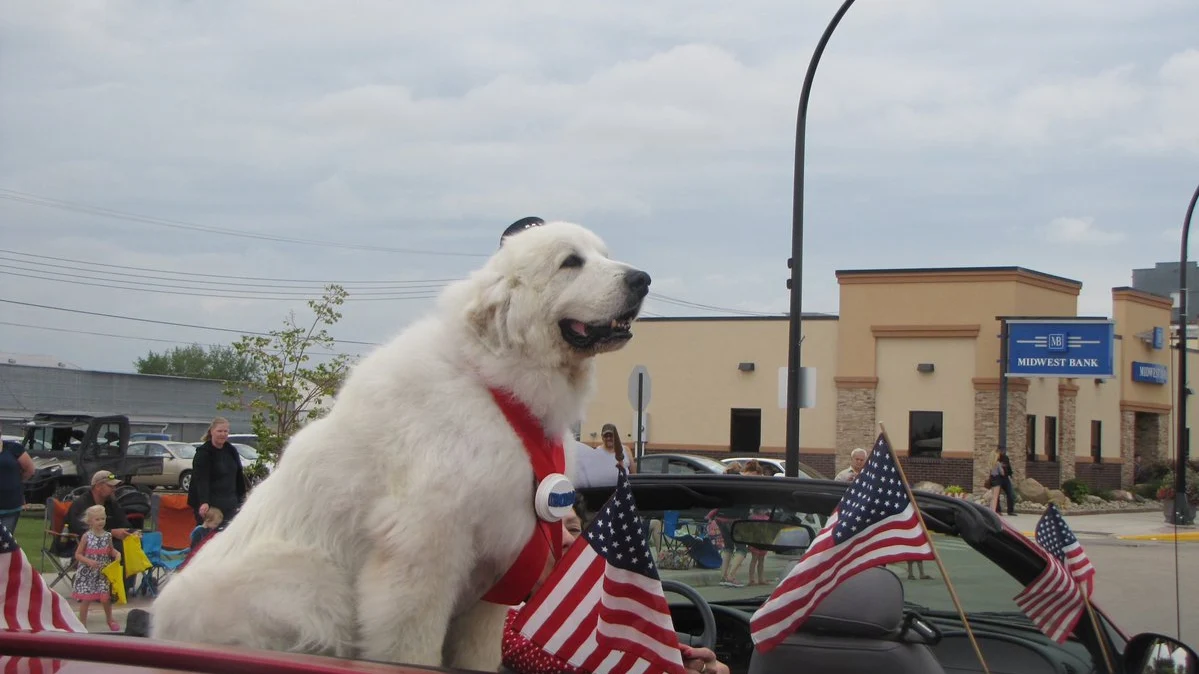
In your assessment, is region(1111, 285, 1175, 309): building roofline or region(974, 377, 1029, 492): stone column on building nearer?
region(974, 377, 1029, 492): stone column on building

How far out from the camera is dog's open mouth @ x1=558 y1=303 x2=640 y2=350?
131 inches

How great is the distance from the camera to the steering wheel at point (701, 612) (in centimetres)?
397

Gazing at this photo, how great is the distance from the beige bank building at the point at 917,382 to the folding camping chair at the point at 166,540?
78.9 feet

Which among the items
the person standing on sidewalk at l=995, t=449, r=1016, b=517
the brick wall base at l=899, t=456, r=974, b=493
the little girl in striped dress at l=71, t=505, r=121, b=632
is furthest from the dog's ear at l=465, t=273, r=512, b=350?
the brick wall base at l=899, t=456, r=974, b=493

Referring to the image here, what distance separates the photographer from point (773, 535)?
4.09 m

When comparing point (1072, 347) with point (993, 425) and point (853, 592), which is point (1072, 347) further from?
point (853, 592)

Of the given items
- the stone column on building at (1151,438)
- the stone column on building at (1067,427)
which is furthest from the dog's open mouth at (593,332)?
the stone column on building at (1151,438)

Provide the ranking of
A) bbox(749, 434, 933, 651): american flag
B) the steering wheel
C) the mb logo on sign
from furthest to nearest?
the mb logo on sign, the steering wheel, bbox(749, 434, 933, 651): american flag

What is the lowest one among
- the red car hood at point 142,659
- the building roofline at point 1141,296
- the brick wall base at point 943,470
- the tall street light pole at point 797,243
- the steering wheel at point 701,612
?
the brick wall base at point 943,470

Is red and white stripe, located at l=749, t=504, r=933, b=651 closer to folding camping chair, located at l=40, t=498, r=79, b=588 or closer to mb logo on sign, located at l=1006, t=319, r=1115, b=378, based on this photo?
folding camping chair, located at l=40, t=498, r=79, b=588

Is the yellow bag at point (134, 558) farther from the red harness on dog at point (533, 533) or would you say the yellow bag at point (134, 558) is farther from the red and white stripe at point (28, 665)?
the red and white stripe at point (28, 665)

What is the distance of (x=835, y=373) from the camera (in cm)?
4272

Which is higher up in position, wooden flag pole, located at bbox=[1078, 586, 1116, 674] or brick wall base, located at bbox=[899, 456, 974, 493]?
wooden flag pole, located at bbox=[1078, 586, 1116, 674]

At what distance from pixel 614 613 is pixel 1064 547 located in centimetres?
199
